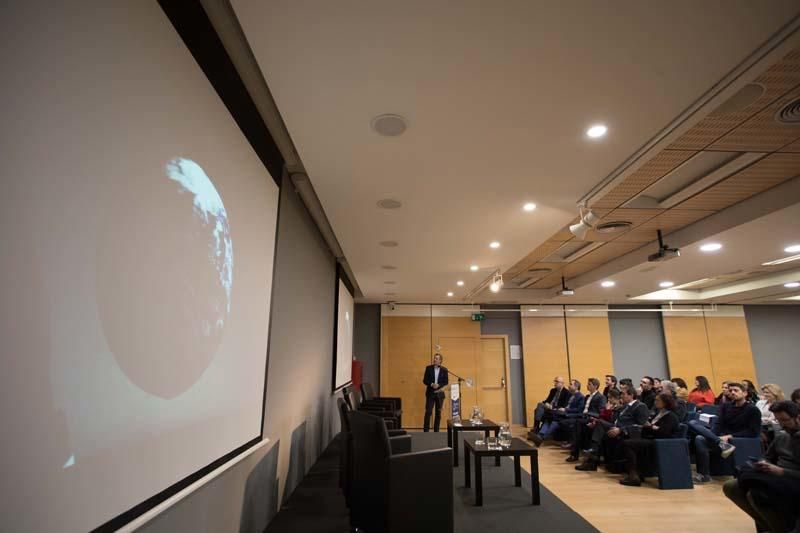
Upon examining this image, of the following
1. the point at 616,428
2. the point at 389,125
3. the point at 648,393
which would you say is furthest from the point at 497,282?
the point at 389,125

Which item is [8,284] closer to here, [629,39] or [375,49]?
[375,49]

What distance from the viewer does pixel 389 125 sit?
8.54 feet

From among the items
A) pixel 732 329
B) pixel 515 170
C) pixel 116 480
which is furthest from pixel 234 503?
pixel 732 329

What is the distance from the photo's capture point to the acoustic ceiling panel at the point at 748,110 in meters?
2.39

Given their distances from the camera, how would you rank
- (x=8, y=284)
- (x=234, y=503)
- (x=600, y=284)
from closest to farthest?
(x=8, y=284) < (x=234, y=503) < (x=600, y=284)

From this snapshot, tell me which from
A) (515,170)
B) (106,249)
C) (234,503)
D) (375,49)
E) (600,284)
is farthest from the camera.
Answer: (600,284)

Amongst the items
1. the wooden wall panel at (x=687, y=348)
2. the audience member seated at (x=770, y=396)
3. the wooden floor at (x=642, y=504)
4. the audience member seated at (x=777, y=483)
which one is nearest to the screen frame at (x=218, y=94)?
the wooden floor at (x=642, y=504)

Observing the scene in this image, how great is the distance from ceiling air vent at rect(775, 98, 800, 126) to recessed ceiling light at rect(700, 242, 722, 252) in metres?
2.47

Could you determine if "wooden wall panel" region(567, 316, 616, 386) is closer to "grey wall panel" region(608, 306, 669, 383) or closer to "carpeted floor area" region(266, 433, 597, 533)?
"grey wall panel" region(608, 306, 669, 383)

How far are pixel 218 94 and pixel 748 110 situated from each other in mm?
3365

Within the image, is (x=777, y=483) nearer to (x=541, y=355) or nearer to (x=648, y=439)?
(x=648, y=439)

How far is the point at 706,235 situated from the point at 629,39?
392cm

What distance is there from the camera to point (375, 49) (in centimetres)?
196

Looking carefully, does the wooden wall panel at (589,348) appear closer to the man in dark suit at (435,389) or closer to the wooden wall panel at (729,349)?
the wooden wall panel at (729,349)
